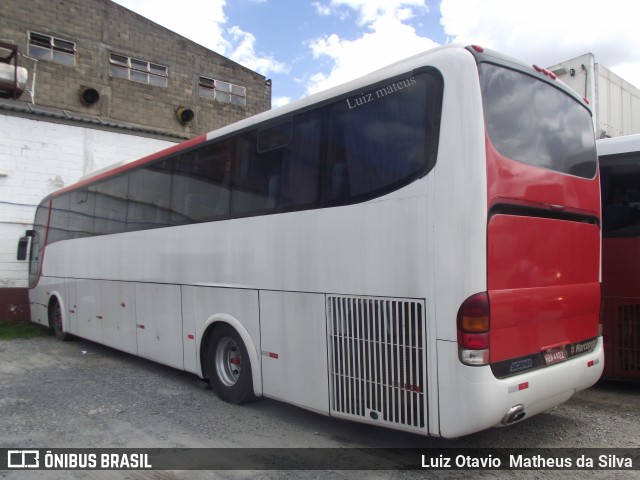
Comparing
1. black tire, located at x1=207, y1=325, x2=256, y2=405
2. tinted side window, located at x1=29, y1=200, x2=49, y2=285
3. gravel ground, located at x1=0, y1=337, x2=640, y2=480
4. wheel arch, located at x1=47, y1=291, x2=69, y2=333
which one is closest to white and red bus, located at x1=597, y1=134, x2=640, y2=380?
gravel ground, located at x1=0, y1=337, x2=640, y2=480

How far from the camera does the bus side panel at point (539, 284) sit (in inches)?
147

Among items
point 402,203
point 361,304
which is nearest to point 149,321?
point 361,304

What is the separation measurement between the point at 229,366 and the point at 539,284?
379 centimetres

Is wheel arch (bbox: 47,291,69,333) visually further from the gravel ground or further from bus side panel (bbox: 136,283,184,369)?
bus side panel (bbox: 136,283,184,369)

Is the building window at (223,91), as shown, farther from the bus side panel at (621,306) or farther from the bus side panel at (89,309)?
the bus side panel at (621,306)

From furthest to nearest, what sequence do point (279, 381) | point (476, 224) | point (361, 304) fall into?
point (279, 381) → point (361, 304) → point (476, 224)

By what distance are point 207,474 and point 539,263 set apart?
3.20 m

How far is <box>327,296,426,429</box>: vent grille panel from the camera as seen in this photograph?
3.86m

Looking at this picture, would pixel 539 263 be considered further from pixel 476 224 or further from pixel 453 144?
pixel 453 144

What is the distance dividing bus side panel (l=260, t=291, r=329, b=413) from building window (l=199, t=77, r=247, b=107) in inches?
697

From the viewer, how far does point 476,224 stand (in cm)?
362

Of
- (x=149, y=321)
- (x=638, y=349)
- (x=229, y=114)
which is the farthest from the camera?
(x=229, y=114)

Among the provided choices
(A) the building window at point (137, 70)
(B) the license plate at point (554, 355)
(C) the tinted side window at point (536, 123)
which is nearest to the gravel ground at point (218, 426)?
(B) the license plate at point (554, 355)

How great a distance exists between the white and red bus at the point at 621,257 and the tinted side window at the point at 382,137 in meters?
3.60
